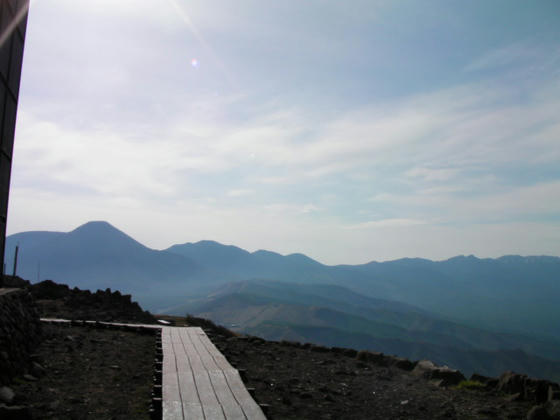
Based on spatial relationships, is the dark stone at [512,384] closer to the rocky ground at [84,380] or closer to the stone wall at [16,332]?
the rocky ground at [84,380]

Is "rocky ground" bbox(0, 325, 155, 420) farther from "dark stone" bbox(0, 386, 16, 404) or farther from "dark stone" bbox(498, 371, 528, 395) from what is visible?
"dark stone" bbox(498, 371, 528, 395)

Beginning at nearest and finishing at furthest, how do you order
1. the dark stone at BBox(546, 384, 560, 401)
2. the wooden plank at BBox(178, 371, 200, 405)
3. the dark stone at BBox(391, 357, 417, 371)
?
the wooden plank at BBox(178, 371, 200, 405), the dark stone at BBox(546, 384, 560, 401), the dark stone at BBox(391, 357, 417, 371)

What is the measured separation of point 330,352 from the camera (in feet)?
54.0

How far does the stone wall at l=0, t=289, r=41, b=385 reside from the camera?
8.88 meters

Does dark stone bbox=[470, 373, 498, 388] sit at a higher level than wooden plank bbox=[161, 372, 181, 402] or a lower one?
lower

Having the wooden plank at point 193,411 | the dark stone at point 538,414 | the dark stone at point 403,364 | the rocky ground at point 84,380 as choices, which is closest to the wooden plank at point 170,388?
the wooden plank at point 193,411

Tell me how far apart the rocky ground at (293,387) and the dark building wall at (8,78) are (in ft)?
13.9

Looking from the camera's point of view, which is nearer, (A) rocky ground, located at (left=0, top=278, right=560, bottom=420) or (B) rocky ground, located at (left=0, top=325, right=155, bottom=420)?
(B) rocky ground, located at (left=0, top=325, right=155, bottom=420)

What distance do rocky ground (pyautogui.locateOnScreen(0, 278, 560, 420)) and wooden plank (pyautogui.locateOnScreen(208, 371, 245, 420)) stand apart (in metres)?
0.66

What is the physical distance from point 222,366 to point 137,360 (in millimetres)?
3691

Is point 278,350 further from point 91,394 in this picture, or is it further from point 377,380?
point 91,394

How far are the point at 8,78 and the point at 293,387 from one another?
1092 cm

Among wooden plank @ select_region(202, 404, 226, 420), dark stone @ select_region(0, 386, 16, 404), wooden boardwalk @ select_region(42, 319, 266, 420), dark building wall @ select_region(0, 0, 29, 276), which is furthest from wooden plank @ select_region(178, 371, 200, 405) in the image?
dark building wall @ select_region(0, 0, 29, 276)

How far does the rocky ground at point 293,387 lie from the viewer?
8.38 meters
